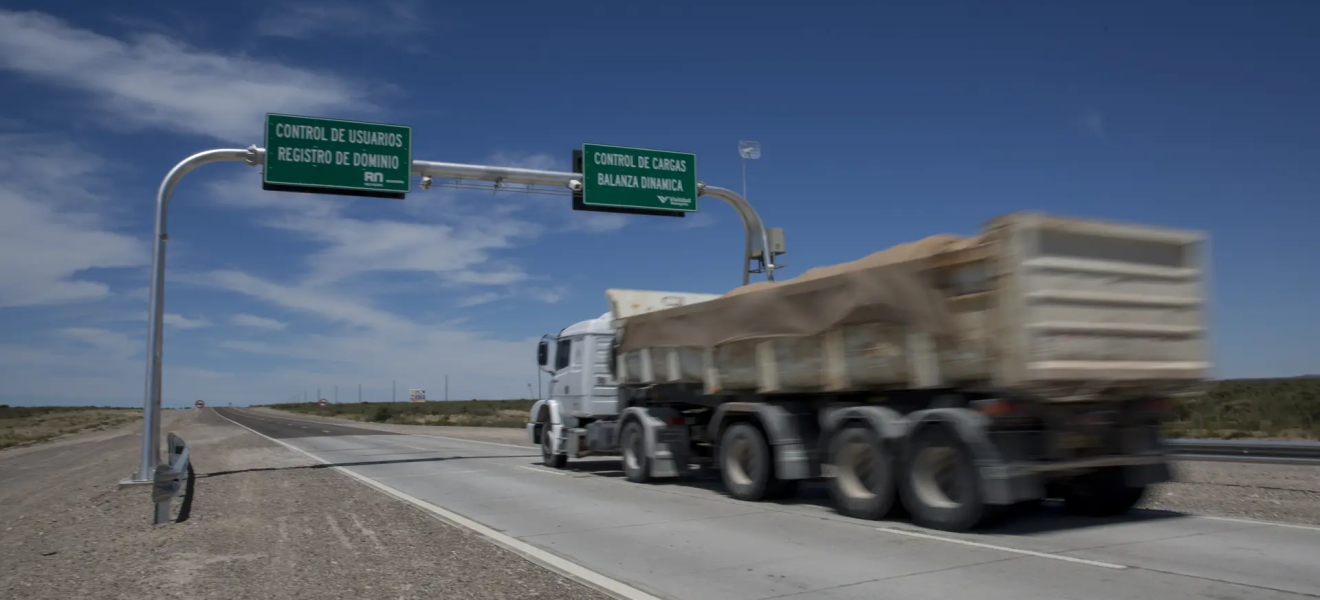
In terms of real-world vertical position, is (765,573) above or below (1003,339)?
below


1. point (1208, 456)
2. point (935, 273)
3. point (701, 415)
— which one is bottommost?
point (1208, 456)

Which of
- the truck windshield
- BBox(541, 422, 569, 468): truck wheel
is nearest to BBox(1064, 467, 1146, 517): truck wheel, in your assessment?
the truck windshield

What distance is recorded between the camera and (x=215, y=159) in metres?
17.4

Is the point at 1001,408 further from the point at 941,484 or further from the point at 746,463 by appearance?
the point at 746,463

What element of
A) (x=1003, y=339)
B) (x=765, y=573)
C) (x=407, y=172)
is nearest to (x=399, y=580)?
(x=765, y=573)

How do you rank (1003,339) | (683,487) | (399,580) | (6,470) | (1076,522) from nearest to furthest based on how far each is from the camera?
1. (399,580)
2. (1003,339)
3. (1076,522)
4. (683,487)
5. (6,470)

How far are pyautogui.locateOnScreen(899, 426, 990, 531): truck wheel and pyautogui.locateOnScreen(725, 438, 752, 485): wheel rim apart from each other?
9.94 ft

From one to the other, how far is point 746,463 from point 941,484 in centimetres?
355

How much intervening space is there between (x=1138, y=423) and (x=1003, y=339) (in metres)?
2.30

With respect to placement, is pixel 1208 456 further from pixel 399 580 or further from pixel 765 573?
pixel 399 580

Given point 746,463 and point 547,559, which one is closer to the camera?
point 547,559

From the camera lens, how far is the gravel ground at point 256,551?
7324 millimetres

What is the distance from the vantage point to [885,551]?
8.38 m

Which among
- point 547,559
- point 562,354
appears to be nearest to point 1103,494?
point 547,559
